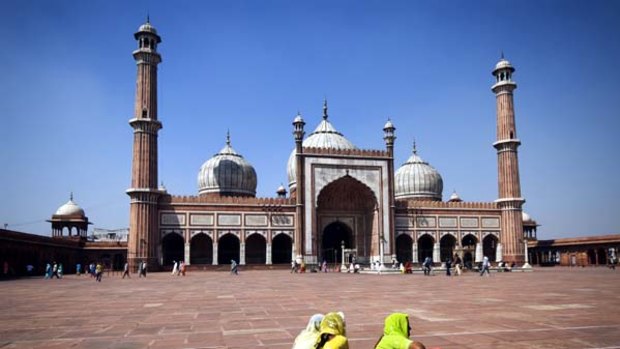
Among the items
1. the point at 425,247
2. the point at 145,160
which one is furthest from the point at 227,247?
the point at 425,247

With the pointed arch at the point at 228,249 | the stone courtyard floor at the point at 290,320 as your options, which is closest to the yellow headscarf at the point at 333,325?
the stone courtyard floor at the point at 290,320

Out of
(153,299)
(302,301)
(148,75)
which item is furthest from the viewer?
(148,75)

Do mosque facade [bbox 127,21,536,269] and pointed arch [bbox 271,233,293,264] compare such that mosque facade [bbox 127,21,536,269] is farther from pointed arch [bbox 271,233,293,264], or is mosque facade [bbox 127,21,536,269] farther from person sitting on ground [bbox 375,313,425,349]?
person sitting on ground [bbox 375,313,425,349]

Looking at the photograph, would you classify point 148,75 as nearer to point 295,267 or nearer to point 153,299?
point 295,267

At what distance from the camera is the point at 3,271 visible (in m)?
26.4

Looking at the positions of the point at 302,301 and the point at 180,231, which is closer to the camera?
the point at 302,301

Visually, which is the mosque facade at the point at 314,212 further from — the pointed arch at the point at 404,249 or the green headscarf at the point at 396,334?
the green headscarf at the point at 396,334

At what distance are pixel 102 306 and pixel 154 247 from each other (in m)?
23.9

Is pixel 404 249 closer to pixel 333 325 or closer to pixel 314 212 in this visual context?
pixel 314 212

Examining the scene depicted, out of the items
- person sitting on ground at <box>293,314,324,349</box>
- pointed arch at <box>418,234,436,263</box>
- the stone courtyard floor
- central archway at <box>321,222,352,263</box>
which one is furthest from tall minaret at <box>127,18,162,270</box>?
person sitting on ground at <box>293,314,324,349</box>

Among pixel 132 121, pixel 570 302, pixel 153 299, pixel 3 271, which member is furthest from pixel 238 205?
pixel 570 302

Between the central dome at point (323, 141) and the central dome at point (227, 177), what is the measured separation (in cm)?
350

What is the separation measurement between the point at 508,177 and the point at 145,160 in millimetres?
26557

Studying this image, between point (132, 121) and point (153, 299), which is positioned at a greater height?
point (132, 121)
